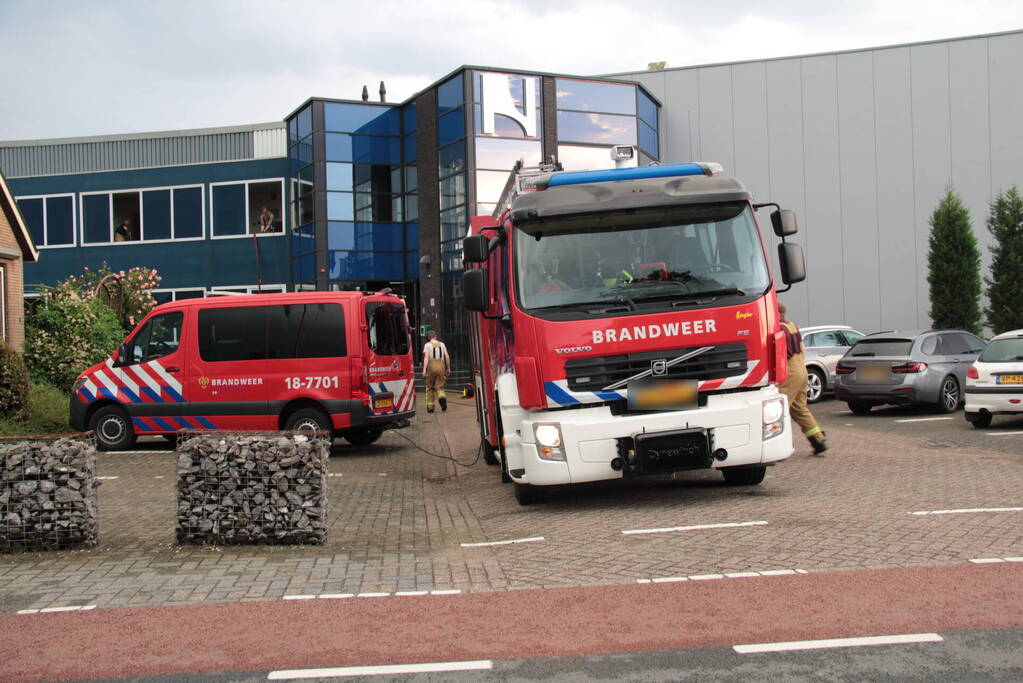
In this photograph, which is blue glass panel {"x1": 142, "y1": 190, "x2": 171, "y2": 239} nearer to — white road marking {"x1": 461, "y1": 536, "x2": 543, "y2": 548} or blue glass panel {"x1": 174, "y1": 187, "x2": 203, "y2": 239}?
blue glass panel {"x1": 174, "y1": 187, "x2": 203, "y2": 239}

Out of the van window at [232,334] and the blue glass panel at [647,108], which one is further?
the blue glass panel at [647,108]

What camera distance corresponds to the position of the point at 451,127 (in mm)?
28469

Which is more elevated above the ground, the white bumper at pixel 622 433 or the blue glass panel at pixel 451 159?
the blue glass panel at pixel 451 159

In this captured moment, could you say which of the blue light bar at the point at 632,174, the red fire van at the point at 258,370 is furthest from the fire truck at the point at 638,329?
the red fire van at the point at 258,370

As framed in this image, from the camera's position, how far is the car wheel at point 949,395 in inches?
678

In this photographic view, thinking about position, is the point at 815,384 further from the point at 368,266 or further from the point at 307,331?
the point at 368,266

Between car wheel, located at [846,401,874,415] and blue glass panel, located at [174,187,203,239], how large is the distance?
24671 mm

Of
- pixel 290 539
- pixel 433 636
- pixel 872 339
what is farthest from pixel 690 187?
pixel 872 339

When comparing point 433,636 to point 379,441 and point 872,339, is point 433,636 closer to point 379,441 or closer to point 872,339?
point 379,441

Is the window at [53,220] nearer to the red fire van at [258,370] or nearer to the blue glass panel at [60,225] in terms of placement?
the blue glass panel at [60,225]

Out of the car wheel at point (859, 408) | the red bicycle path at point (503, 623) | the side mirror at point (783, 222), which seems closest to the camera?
the red bicycle path at point (503, 623)

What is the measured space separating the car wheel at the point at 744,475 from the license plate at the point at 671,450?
3.95 ft

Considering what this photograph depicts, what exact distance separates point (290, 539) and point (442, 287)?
22.3m

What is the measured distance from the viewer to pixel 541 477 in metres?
8.16
